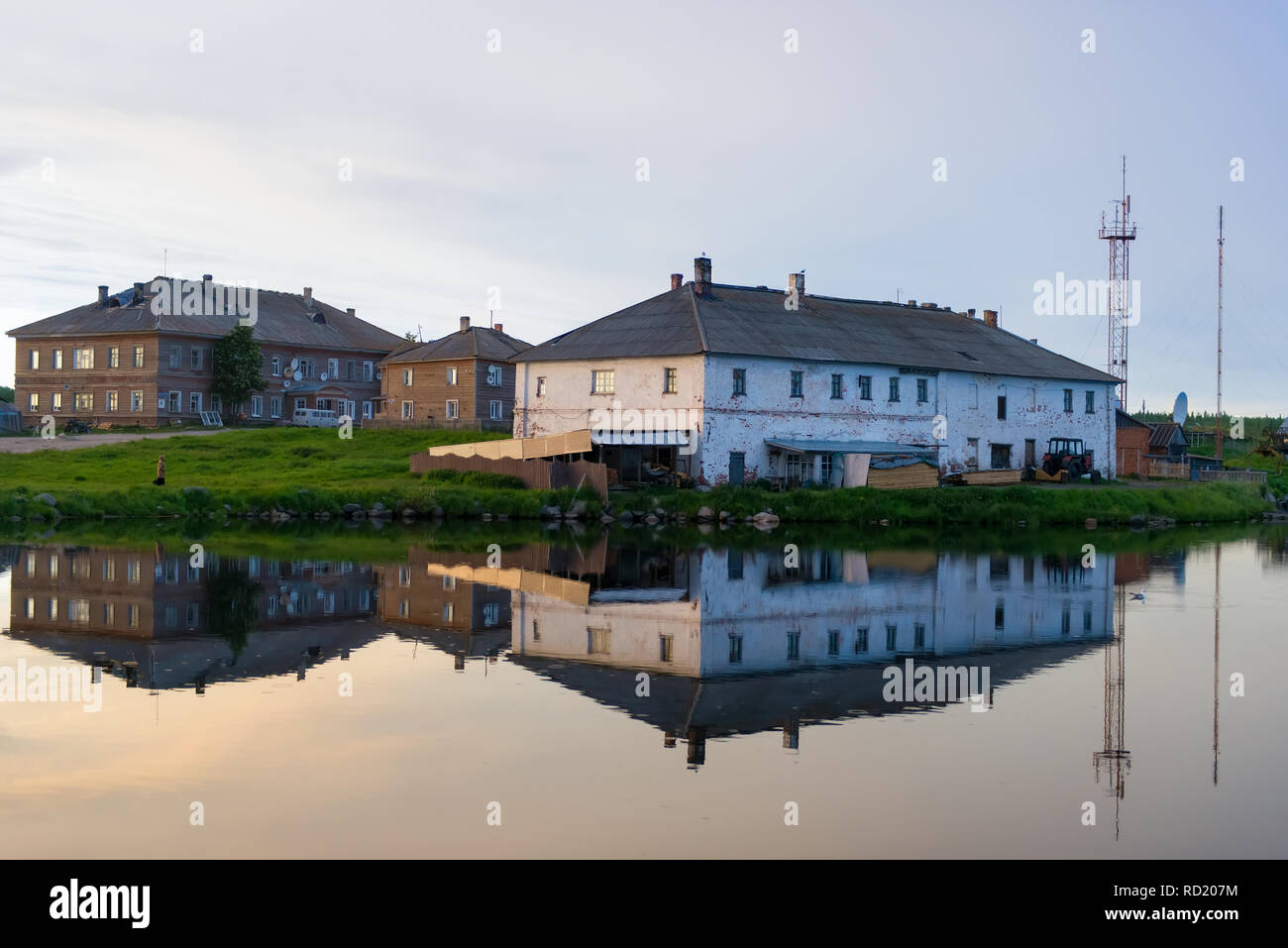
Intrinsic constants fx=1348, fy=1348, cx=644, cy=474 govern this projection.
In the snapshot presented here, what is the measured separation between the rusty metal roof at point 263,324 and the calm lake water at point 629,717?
54.1 metres

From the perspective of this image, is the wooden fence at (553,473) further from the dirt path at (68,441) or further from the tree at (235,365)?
the tree at (235,365)

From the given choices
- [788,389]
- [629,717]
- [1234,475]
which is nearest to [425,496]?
[788,389]

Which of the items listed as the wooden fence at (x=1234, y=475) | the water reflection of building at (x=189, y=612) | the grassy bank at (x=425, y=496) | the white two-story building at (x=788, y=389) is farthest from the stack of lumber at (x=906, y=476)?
the water reflection of building at (x=189, y=612)

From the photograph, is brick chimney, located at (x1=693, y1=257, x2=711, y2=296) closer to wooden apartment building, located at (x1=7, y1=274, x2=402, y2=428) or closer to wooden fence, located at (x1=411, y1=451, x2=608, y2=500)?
wooden fence, located at (x1=411, y1=451, x2=608, y2=500)

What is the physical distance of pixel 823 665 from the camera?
16.0m

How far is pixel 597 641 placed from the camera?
17953mm

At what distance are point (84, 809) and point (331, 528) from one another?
29218mm

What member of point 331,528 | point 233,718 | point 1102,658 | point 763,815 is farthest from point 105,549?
point 763,815

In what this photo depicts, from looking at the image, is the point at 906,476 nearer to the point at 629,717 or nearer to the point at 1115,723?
the point at 1115,723

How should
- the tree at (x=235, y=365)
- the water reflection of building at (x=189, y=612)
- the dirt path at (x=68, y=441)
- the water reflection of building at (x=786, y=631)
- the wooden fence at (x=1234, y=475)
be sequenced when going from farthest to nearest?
the tree at (x=235, y=365) → the wooden fence at (x=1234, y=475) → the dirt path at (x=68, y=441) → the water reflection of building at (x=189, y=612) → the water reflection of building at (x=786, y=631)

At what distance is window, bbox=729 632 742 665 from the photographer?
1634 centimetres

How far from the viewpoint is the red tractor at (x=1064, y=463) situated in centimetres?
5775

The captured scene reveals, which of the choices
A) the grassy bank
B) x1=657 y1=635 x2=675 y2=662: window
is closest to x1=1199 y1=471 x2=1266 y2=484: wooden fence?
the grassy bank
